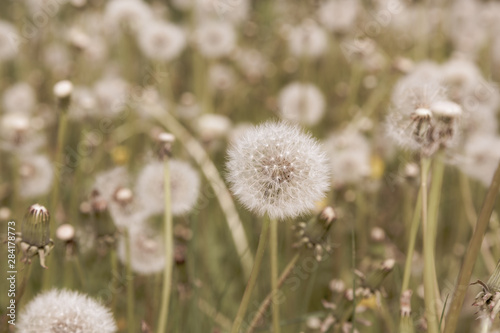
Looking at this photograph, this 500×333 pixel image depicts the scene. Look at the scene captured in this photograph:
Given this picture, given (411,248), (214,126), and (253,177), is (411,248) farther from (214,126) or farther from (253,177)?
(214,126)

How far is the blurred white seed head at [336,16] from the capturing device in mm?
2260

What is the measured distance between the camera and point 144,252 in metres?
1.29

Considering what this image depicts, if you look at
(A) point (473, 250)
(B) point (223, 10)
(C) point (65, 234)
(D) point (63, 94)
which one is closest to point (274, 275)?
(A) point (473, 250)

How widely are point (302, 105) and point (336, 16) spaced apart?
0.57m

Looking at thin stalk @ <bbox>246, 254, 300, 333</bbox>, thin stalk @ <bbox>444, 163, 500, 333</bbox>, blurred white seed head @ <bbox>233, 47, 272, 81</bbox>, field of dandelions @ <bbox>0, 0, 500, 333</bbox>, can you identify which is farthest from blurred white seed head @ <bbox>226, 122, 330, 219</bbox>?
blurred white seed head @ <bbox>233, 47, 272, 81</bbox>

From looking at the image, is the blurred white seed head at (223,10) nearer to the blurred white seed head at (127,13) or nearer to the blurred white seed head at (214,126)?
the blurred white seed head at (127,13)

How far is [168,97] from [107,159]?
350 millimetres

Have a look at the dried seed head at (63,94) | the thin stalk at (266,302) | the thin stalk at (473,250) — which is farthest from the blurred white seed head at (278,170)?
the dried seed head at (63,94)

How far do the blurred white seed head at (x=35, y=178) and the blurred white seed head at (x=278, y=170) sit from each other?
962mm

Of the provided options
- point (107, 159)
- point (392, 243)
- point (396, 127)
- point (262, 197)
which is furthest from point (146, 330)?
point (107, 159)

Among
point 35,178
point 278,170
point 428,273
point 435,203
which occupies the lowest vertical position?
point 428,273

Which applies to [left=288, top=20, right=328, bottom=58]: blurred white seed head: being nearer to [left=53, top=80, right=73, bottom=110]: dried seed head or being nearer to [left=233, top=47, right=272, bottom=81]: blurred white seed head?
[left=233, top=47, right=272, bottom=81]: blurred white seed head

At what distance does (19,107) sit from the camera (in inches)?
85.9

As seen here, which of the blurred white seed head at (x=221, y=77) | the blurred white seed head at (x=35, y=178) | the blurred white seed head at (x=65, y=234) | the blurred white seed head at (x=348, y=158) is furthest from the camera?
the blurred white seed head at (x=221, y=77)
